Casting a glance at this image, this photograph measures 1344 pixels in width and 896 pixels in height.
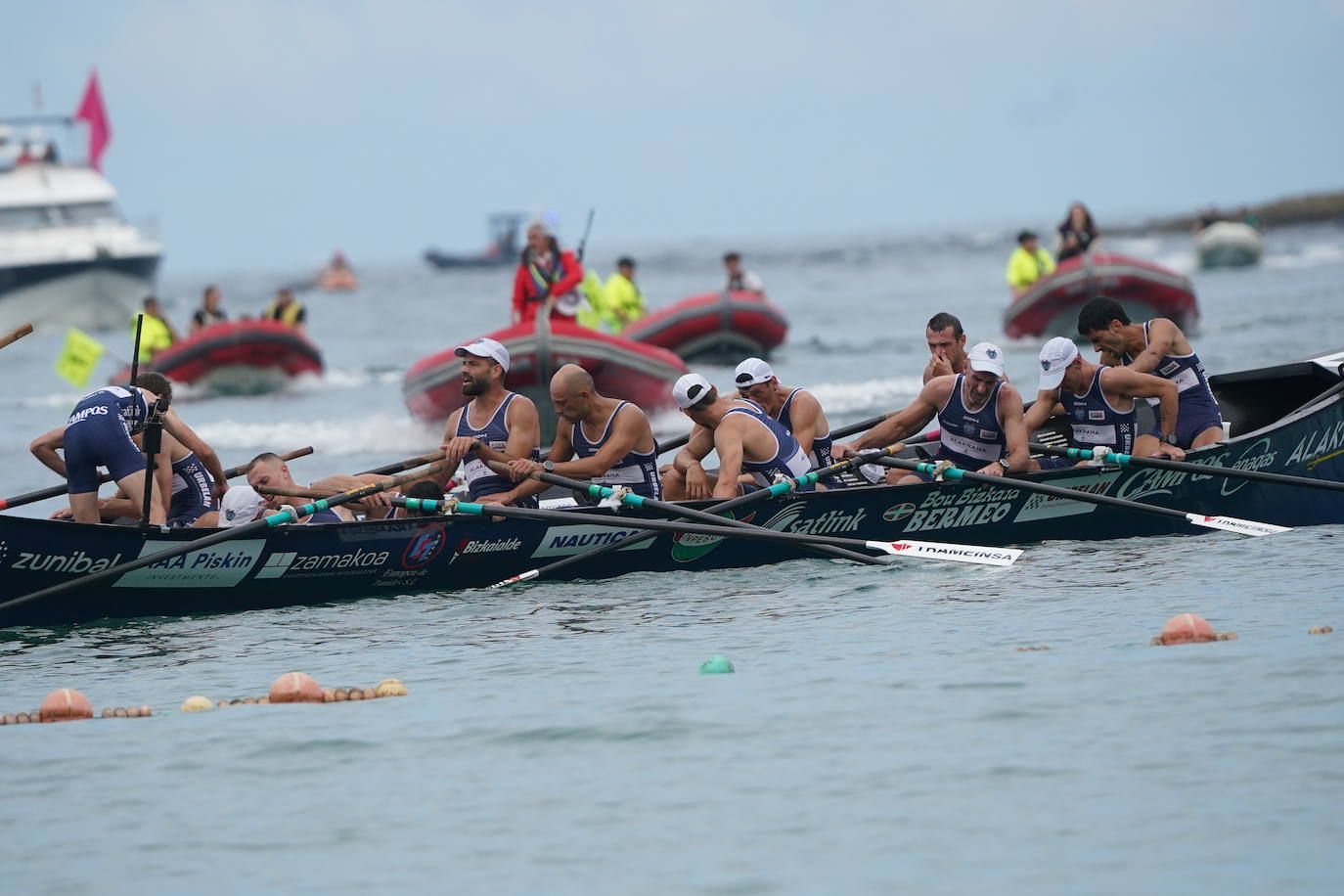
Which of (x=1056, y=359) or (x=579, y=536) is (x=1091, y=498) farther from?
(x=579, y=536)

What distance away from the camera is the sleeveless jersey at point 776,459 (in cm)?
1155

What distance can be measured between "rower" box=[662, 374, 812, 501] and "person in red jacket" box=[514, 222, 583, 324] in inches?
293

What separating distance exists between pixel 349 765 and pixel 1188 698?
3881 mm

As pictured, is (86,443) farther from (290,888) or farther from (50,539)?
(290,888)

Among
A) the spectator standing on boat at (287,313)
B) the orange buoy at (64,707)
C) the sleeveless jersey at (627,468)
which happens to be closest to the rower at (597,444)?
the sleeveless jersey at (627,468)

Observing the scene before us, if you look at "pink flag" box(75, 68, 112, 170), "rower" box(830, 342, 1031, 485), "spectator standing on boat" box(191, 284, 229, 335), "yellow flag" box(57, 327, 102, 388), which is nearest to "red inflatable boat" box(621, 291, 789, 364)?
"spectator standing on boat" box(191, 284, 229, 335)

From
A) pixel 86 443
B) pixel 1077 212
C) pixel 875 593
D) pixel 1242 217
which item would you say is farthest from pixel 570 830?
pixel 1242 217

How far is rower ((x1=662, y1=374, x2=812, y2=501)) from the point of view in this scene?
11281mm

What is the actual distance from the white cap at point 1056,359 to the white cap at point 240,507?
17.9 feet

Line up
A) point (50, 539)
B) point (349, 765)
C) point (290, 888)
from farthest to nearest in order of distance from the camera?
point (50, 539) < point (349, 765) < point (290, 888)

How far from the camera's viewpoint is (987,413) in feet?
38.9

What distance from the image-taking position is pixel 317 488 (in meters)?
11.8

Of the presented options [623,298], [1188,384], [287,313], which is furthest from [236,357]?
[1188,384]

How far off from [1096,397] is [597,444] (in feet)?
11.6
